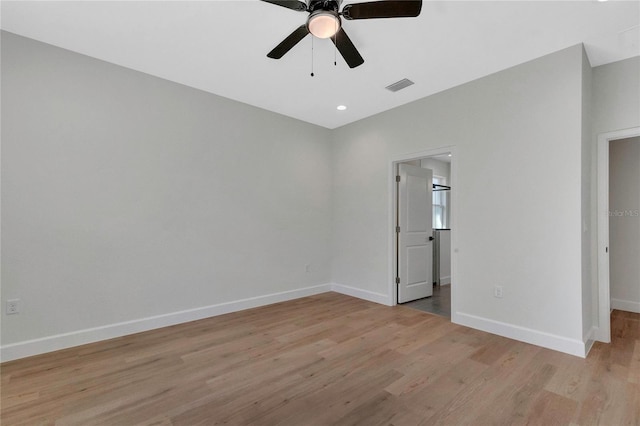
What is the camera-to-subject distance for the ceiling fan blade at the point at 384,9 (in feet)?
5.85

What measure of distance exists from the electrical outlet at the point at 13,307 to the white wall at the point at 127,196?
0.14 feet

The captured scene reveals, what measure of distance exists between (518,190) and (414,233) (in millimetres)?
1748

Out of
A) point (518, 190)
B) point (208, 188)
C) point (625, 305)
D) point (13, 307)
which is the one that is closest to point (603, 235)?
point (518, 190)

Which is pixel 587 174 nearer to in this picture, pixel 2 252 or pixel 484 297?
pixel 484 297

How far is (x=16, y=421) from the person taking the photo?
1.83 m

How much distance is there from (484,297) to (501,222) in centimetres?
89

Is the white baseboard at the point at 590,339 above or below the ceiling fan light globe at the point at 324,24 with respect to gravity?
below

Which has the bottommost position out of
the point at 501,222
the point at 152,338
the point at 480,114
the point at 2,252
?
the point at 152,338

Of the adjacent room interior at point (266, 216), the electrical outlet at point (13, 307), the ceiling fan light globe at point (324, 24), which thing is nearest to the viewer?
the ceiling fan light globe at point (324, 24)

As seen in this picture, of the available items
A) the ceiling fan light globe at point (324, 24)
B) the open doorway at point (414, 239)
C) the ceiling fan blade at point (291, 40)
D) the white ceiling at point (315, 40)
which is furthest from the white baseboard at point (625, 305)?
A: the ceiling fan blade at point (291, 40)

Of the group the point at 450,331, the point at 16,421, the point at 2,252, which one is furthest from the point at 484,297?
the point at 2,252

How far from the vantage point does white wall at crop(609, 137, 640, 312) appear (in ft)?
12.9

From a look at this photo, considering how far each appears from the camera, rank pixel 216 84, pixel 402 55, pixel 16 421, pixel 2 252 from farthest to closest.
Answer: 1. pixel 216 84
2. pixel 402 55
3. pixel 2 252
4. pixel 16 421

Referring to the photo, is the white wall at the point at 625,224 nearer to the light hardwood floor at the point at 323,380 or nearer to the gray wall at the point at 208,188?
the light hardwood floor at the point at 323,380
